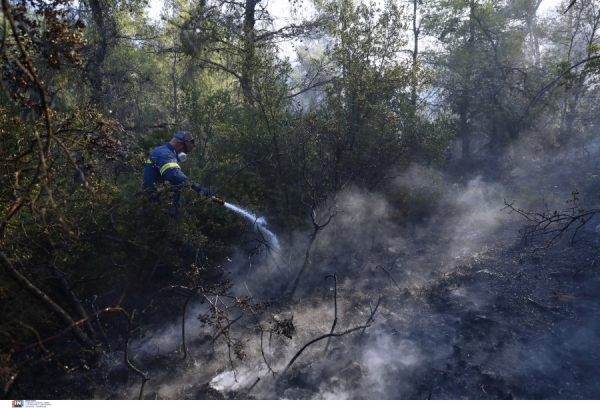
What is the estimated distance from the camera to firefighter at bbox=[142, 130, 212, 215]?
21.2ft

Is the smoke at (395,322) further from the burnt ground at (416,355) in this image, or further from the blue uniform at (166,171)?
the blue uniform at (166,171)

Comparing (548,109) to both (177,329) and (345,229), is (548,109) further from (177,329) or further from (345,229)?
(177,329)

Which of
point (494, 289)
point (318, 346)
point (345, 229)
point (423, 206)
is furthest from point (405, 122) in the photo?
point (318, 346)

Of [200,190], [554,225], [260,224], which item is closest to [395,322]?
[260,224]

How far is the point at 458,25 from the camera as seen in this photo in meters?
16.5

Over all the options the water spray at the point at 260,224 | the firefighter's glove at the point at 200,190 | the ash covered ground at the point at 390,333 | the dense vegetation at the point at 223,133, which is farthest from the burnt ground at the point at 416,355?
the firefighter's glove at the point at 200,190

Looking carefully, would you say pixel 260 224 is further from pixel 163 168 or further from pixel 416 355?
pixel 416 355

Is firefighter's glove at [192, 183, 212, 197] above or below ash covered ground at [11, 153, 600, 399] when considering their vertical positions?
above

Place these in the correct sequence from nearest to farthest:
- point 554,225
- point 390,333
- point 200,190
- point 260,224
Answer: point 390,333
point 200,190
point 260,224
point 554,225

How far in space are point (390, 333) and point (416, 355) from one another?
56 cm

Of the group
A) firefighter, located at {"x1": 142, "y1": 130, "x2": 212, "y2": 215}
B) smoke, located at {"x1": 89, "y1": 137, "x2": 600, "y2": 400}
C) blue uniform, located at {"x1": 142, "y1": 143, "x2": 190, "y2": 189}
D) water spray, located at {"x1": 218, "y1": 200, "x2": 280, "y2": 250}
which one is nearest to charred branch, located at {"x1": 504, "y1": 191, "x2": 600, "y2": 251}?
smoke, located at {"x1": 89, "y1": 137, "x2": 600, "y2": 400}

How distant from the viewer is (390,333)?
18.9 ft

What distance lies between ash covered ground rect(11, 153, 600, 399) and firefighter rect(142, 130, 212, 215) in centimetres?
166

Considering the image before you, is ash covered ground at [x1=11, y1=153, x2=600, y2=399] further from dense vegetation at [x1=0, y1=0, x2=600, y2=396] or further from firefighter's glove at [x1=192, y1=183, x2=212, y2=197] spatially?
firefighter's glove at [x1=192, y1=183, x2=212, y2=197]
